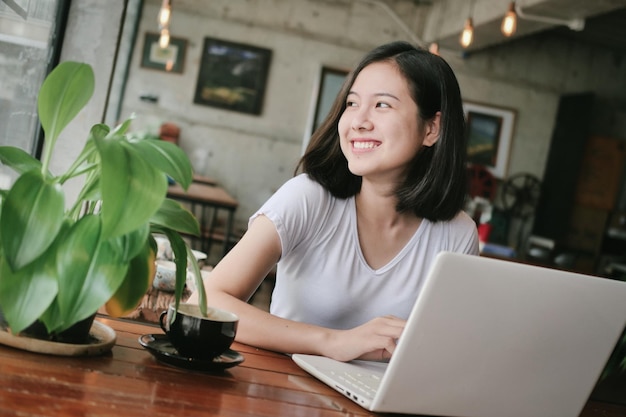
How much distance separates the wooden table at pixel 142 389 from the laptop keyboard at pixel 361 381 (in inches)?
1.2

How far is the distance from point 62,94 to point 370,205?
3.31ft

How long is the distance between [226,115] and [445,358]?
29.1ft

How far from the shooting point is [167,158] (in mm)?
1023

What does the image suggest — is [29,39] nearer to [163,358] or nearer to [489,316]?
[163,358]

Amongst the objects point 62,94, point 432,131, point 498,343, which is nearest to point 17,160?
point 62,94

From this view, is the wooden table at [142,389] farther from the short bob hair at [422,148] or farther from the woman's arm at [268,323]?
the short bob hair at [422,148]

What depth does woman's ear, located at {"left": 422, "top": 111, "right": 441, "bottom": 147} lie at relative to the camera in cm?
199

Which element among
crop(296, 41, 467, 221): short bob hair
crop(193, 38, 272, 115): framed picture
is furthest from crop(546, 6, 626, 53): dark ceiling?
crop(296, 41, 467, 221): short bob hair

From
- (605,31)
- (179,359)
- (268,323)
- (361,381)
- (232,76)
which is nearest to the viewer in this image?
(179,359)

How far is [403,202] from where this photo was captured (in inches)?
A: 76.8

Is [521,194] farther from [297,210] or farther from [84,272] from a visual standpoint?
[84,272]

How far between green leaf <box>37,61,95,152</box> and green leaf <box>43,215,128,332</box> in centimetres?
15

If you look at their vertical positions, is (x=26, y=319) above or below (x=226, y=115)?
below

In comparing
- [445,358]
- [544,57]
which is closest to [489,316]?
[445,358]
